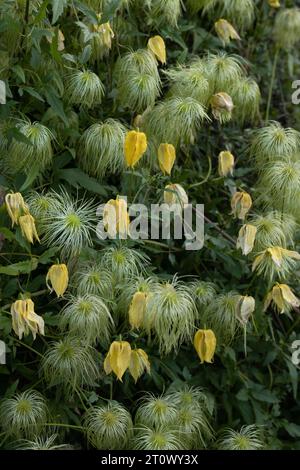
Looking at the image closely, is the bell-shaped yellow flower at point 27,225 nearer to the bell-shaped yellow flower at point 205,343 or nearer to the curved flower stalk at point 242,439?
the bell-shaped yellow flower at point 205,343

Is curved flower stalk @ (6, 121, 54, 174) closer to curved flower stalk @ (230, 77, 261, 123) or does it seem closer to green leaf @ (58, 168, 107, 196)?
green leaf @ (58, 168, 107, 196)

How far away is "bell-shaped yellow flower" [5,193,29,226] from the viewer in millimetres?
1863

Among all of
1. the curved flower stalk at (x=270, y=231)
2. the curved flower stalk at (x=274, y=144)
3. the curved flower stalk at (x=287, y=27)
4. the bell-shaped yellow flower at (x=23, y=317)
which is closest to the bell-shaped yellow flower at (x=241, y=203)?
the curved flower stalk at (x=270, y=231)

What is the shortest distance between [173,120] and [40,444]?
82cm

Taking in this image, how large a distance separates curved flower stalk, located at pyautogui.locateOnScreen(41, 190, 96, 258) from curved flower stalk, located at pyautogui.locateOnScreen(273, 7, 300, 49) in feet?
3.61

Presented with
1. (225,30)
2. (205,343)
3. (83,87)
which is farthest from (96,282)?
(225,30)

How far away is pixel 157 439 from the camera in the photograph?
1908 millimetres

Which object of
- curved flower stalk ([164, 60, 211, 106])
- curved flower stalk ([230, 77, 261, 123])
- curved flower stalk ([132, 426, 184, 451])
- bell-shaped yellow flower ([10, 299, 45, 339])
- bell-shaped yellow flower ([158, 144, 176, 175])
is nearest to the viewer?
bell-shaped yellow flower ([10, 299, 45, 339])

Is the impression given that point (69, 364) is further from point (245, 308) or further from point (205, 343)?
point (245, 308)

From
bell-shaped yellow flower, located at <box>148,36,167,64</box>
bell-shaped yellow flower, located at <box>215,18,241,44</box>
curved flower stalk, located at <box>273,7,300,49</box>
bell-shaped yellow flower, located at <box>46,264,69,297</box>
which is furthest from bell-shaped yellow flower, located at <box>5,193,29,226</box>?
curved flower stalk, located at <box>273,7,300,49</box>

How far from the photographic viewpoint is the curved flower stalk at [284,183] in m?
2.09

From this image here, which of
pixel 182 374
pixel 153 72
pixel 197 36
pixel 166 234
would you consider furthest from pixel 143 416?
pixel 197 36

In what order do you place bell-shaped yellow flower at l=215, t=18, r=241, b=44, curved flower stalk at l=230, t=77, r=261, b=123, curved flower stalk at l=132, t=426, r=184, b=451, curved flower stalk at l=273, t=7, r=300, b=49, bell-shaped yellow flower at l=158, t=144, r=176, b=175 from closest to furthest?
curved flower stalk at l=132, t=426, r=184, b=451, bell-shaped yellow flower at l=158, t=144, r=176, b=175, curved flower stalk at l=230, t=77, r=261, b=123, bell-shaped yellow flower at l=215, t=18, r=241, b=44, curved flower stalk at l=273, t=7, r=300, b=49

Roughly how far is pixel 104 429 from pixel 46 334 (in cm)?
26
